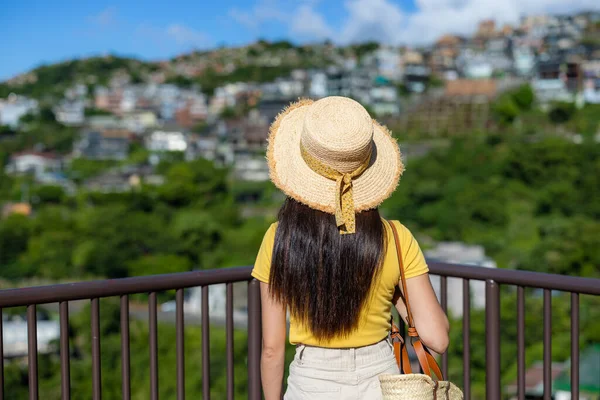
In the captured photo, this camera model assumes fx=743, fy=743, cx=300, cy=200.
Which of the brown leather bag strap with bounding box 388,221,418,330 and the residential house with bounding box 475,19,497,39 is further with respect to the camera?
the residential house with bounding box 475,19,497,39

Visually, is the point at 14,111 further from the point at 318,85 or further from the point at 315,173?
the point at 315,173

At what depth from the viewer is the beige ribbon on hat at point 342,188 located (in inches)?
51.8

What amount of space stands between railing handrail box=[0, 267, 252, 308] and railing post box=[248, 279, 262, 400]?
0.05 metres

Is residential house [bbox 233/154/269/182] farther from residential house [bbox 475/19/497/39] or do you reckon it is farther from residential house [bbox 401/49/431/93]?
residential house [bbox 475/19/497/39]

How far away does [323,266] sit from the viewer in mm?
1362

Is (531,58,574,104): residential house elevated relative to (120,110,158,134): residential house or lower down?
elevated

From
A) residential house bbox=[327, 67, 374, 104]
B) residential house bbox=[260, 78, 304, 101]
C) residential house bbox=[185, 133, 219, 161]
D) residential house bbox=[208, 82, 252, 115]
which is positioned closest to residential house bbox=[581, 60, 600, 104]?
residential house bbox=[327, 67, 374, 104]

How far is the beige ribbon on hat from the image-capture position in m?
1.32

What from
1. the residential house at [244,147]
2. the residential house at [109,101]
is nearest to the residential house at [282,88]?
the residential house at [244,147]

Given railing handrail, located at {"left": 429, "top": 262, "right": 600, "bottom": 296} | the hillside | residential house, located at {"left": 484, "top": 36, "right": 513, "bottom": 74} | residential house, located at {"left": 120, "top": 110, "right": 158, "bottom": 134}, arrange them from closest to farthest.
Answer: railing handrail, located at {"left": 429, "top": 262, "right": 600, "bottom": 296} → residential house, located at {"left": 120, "top": 110, "right": 158, "bottom": 134} → residential house, located at {"left": 484, "top": 36, "right": 513, "bottom": 74} → the hillside

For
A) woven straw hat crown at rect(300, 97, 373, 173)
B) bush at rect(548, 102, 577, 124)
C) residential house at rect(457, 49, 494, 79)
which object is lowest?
woven straw hat crown at rect(300, 97, 373, 173)

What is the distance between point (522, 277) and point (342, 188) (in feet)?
2.77

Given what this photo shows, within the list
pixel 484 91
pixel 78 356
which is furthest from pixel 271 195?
pixel 484 91

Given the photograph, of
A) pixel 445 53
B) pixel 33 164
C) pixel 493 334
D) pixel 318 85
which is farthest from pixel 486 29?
pixel 493 334
